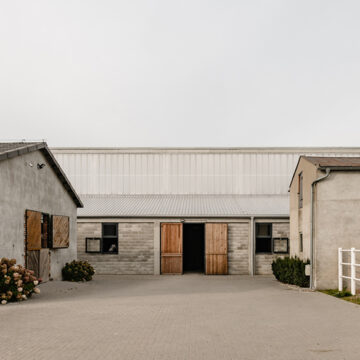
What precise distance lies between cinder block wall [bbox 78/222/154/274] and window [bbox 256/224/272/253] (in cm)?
540

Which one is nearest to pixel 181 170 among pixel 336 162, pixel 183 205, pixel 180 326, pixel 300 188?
pixel 183 205

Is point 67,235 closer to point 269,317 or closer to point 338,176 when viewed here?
point 338,176

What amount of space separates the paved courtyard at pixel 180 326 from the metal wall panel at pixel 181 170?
16.9 m

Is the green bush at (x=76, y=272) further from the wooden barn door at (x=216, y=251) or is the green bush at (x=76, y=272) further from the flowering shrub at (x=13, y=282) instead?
the flowering shrub at (x=13, y=282)

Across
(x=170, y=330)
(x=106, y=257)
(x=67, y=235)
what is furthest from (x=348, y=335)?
(x=106, y=257)

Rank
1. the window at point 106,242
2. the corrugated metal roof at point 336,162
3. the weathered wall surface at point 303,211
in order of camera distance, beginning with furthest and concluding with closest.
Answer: the window at point 106,242 → the weathered wall surface at point 303,211 → the corrugated metal roof at point 336,162

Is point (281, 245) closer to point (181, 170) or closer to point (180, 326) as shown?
point (181, 170)

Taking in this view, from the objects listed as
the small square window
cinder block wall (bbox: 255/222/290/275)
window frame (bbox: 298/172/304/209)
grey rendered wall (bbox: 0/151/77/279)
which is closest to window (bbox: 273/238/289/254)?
cinder block wall (bbox: 255/222/290/275)

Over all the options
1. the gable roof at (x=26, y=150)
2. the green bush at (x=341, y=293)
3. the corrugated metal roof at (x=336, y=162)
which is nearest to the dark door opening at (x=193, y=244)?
the gable roof at (x=26, y=150)

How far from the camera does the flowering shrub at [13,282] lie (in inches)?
557

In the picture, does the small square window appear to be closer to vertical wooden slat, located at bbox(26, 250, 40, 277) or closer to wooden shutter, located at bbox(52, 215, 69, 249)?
wooden shutter, located at bbox(52, 215, 69, 249)

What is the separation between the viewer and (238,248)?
26.9 m

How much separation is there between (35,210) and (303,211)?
396 inches

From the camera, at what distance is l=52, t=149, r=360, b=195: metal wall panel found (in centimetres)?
3319
